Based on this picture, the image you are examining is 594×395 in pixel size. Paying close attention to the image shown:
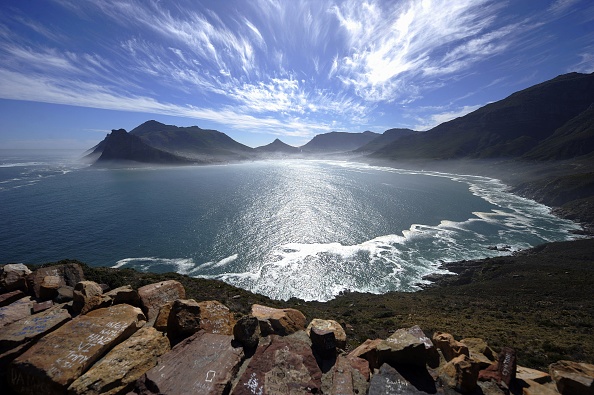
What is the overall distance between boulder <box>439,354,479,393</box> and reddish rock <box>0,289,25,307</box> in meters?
17.2

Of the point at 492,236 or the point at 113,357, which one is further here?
the point at 492,236

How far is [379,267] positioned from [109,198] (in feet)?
336

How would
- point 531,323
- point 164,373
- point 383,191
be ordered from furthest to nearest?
point 383,191, point 531,323, point 164,373

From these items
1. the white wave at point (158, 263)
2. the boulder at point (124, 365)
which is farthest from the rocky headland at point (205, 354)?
the white wave at point (158, 263)

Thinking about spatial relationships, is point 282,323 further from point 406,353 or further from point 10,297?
point 10,297

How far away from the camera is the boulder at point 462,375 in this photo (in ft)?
22.5

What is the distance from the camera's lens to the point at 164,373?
271 inches

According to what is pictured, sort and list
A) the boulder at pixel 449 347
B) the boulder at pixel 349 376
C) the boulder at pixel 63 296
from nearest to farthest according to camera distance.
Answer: the boulder at pixel 349 376, the boulder at pixel 449 347, the boulder at pixel 63 296

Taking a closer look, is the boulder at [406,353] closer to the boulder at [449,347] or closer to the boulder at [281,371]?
the boulder at [449,347]

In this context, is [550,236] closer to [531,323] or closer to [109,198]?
[531,323]

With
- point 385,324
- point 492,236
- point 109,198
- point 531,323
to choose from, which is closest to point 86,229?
point 109,198

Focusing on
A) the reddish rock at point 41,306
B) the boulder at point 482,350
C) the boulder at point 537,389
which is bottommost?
the boulder at point 482,350

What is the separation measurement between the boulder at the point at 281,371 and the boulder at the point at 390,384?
1501 mm

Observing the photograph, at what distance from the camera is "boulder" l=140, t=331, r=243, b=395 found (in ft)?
21.2
